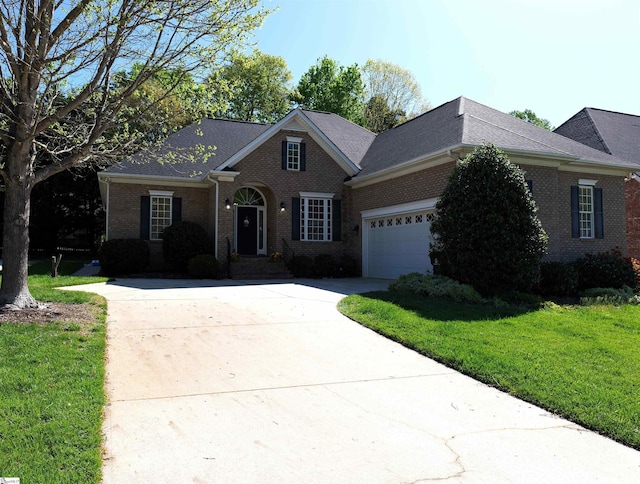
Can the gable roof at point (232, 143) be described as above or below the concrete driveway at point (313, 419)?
above

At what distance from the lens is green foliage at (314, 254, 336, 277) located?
17.8 metres

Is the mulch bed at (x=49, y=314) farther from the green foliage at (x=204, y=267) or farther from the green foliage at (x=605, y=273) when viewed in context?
the green foliage at (x=605, y=273)

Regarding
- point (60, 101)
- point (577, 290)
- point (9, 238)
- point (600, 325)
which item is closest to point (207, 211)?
point (60, 101)

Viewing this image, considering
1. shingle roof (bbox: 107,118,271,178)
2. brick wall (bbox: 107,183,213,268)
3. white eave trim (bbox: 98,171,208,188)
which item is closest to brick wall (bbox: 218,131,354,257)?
shingle roof (bbox: 107,118,271,178)

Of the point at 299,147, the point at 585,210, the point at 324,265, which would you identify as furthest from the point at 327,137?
the point at 585,210

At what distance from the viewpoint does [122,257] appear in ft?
55.9

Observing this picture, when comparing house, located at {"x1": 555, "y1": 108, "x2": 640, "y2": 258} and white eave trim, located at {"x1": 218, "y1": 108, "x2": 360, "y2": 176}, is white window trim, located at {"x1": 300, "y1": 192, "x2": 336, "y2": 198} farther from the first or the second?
house, located at {"x1": 555, "y1": 108, "x2": 640, "y2": 258}

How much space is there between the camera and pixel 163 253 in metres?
18.3

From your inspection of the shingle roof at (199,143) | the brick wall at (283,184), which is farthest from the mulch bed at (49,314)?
the shingle roof at (199,143)

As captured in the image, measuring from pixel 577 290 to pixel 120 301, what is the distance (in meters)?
11.9

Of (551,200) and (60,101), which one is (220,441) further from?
(551,200)

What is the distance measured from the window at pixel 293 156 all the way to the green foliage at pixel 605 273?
1023 centimetres

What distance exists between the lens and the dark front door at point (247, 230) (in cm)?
1983

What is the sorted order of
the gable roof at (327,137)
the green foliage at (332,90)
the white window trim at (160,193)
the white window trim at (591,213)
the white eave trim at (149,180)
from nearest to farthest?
the white window trim at (591,213) < the gable roof at (327,137) < the white eave trim at (149,180) < the white window trim at (160,193) < the green foliage at (332,90)
